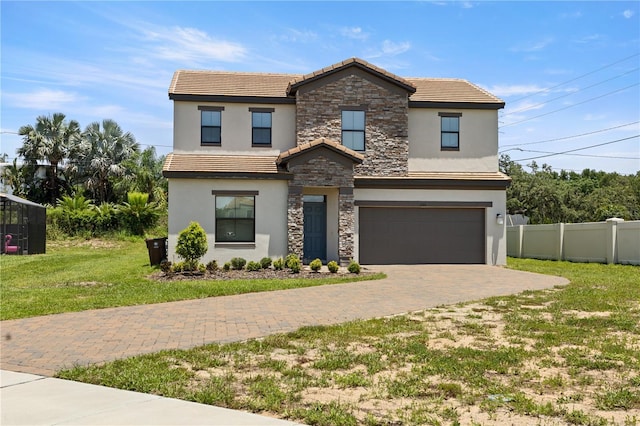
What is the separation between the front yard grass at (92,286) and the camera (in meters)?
12.2

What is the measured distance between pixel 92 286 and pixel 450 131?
1580 cm

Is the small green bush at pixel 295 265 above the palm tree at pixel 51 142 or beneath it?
beneath

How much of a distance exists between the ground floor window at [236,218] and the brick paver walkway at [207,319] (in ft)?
21.4

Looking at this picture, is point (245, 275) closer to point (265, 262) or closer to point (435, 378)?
point (265, 262)

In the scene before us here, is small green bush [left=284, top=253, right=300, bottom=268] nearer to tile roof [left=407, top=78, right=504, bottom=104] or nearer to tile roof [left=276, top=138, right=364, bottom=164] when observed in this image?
tile roof [left=276, top=138, right=364, bottom=164]

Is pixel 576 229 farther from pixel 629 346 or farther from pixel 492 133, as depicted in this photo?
pixel 629 346

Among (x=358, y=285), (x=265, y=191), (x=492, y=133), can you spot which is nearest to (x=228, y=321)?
(x=358, y=285)

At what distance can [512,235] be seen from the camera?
31.1m

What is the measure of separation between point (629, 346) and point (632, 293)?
22.2 feet

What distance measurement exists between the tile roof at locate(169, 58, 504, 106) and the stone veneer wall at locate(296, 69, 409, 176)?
17.1 inches

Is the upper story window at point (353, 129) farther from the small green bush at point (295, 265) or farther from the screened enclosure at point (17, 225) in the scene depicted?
the screened enclosure at point (17, 225)

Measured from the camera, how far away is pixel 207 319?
10539mm

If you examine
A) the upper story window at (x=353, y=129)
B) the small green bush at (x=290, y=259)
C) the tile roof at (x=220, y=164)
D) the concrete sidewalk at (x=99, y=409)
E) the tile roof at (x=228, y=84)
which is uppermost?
the tile roof at (x=228, y=84)

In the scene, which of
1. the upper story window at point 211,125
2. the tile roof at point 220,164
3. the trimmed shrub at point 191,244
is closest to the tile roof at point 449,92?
the tile roof at point 220,164
